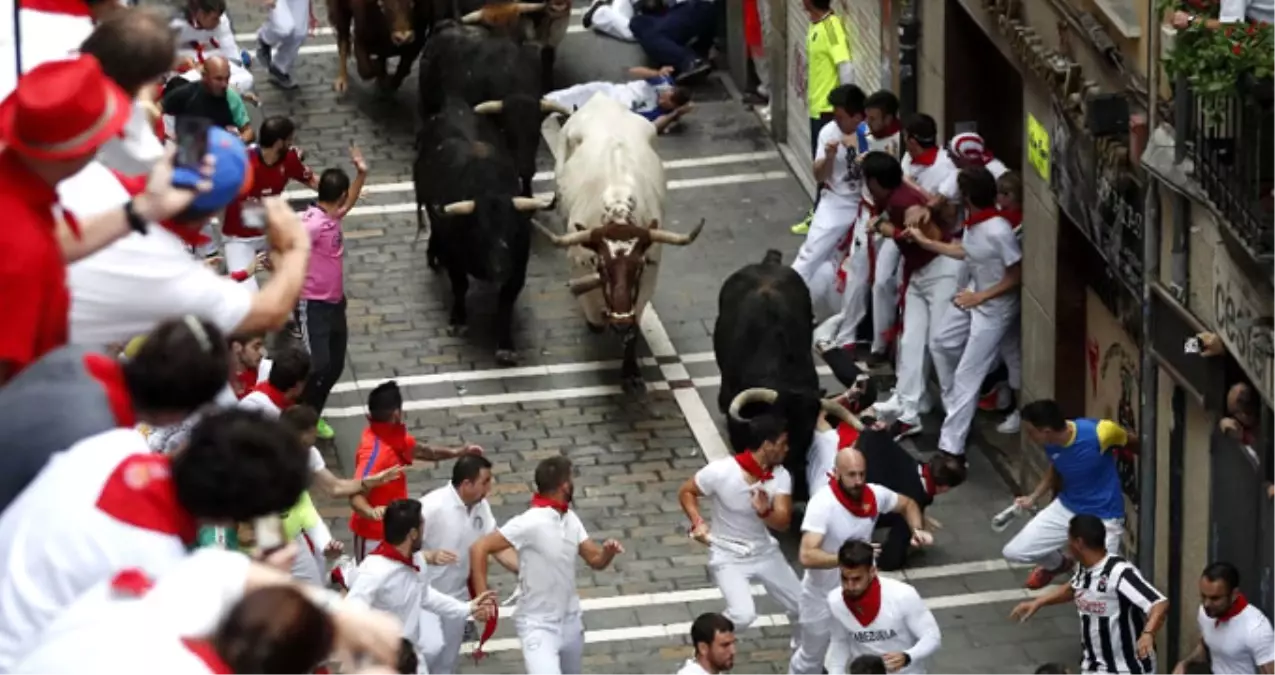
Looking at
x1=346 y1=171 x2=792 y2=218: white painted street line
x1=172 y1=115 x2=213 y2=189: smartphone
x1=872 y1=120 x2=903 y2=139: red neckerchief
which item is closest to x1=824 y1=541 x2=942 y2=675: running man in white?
x1=872 y1=120 x2=903 y2=139: red neckerchief

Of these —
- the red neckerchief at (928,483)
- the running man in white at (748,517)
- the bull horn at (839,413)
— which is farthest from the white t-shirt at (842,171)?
the running man in white at (748,517)

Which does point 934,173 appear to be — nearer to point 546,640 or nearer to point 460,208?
point 460,208

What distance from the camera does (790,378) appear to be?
1816 centimetres

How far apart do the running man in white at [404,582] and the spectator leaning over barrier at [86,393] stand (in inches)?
263

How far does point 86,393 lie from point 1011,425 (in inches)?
492

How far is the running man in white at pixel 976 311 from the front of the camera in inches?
712

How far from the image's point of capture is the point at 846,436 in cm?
1684

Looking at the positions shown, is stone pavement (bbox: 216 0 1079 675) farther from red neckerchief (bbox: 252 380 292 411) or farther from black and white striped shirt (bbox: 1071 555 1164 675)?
red neckerchief (bbox: 252 380 292 411)

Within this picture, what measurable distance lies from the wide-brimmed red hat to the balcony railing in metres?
7.74

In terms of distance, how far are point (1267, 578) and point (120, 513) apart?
8894 millimetres

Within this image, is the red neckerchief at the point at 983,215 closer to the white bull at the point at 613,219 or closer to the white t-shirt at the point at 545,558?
the white bull at the point at 613,219

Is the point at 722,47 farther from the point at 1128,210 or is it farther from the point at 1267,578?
the point at 1267,578

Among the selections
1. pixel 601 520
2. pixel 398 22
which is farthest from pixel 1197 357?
pixel 398 22

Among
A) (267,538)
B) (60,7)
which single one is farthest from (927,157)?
(267,538)
